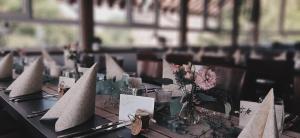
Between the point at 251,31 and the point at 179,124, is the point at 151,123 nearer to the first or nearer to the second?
the point at 179,124

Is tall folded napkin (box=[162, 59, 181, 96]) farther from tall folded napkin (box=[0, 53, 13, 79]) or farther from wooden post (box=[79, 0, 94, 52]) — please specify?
wooden post (box=[79, 0, 94, 52])

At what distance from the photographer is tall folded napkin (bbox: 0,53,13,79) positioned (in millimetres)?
2156

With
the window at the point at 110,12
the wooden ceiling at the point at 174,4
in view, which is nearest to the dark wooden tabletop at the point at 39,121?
the wooden ceiling at the point at 174,4

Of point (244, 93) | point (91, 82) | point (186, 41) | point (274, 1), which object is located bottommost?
point (244, 93)

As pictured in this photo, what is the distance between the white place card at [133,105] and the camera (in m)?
1.21

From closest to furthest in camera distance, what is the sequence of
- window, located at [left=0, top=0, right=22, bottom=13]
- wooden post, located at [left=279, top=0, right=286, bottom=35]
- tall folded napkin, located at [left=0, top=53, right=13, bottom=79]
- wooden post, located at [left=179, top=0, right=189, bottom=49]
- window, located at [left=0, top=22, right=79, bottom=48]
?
tall folded napkin, located at [left=0, top=53, right=13, bottom=79] < window, located at [left=0, top=0, right=22, bottom=13] < window, located at [left=0, top=22, right=79, bottom=48] < wooden post, located at [left=179, top=0, right=189, bottom=49] < wooden post, located at [left=279, top=0, right=286, bottom=35]

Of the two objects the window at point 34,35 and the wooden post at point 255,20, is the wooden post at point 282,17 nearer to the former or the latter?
the wooden post at point 255,20

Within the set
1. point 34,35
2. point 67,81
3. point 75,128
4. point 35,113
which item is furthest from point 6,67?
point 34,35

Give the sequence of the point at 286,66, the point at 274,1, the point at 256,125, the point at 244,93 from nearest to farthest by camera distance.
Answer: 1. the point at 256,125
2. the point at 244,93
3. the point at 286,66
4. the point at 274,1

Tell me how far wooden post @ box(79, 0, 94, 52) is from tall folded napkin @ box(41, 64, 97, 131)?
9.22ft

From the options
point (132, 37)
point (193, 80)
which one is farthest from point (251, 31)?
Result: point (193, 80)

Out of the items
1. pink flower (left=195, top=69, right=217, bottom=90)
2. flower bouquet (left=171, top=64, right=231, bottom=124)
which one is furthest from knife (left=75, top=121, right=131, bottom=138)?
pink flower (left=195, top=69, right=217, bottom=90)

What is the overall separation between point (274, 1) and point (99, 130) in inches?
426

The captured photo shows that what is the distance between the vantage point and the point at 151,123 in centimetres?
123
